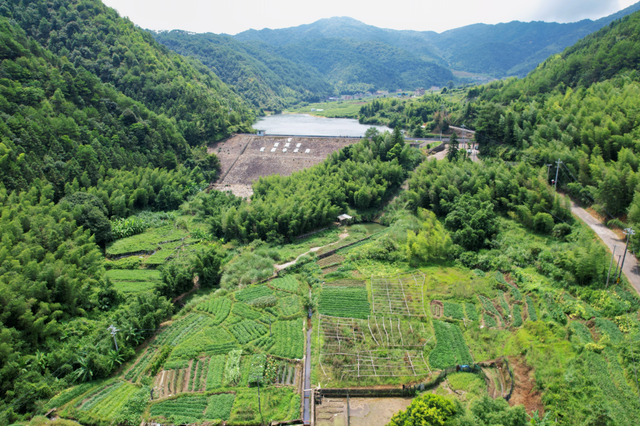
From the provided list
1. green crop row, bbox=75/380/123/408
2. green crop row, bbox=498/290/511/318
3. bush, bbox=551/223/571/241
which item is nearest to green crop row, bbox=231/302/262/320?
green crop row, bbox=75/380/123/408

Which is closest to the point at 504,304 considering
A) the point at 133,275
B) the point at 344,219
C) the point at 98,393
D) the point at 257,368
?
the point at 257,368

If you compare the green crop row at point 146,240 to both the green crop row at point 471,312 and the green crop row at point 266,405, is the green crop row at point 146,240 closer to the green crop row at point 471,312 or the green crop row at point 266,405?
the green crop row at point 266,405

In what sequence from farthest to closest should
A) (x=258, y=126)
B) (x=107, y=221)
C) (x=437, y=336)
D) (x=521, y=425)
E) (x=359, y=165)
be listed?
(x=258, y=126) → (x=359, y=165) → (x=107, y=221) → (x=437, y=336) → (x=521, y=425)

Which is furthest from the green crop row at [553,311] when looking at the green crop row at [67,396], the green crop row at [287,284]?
the green crop row at [67,396]

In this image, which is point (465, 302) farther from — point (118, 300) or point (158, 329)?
point (118, 300)

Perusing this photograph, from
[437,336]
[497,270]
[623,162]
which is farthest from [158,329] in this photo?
[623,162]

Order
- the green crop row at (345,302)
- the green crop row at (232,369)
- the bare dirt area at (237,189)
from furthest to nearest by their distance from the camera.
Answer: the bare dirt area at (237,189), the green crop row at (345,302), the green crop row at (232,369)

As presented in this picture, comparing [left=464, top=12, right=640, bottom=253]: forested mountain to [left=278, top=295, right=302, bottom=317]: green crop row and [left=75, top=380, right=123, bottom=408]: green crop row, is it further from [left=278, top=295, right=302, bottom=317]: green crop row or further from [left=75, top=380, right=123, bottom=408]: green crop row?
[left=75, top=380, right=123, bottom=408]: green crop row
